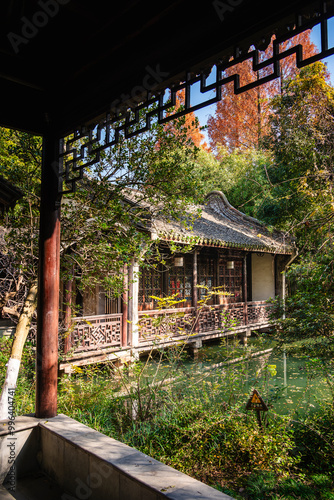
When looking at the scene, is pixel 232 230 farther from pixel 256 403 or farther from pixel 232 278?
pixel 256 403

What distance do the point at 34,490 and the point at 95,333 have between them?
462cm

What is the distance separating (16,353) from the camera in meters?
3.97

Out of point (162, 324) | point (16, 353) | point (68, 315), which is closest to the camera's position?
point (16, 353)

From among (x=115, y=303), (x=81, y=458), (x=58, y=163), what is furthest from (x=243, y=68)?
(x=81, y=458)

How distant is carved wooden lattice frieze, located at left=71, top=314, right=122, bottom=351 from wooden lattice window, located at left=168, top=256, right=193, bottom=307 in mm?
2665

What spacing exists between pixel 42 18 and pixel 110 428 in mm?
3328

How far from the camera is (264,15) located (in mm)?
1411

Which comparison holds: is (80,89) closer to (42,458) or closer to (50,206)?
(50,206)

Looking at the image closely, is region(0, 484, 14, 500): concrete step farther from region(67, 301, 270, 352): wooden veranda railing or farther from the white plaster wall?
the white plaster wall

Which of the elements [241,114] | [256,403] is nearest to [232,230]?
[256,403]

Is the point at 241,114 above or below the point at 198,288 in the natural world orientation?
above

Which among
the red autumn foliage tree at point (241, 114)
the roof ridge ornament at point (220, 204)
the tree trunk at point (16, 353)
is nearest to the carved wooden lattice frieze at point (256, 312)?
the roof ridge ornament at point (220, 204)

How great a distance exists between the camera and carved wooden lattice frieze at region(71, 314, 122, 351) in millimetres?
6379

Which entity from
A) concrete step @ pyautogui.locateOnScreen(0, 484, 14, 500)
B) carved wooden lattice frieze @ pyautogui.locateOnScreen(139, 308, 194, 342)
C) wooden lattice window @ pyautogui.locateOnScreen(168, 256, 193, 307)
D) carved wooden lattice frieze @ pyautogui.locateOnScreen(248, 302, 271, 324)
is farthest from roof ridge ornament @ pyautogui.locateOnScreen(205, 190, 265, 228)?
concrete step @ pyautogui.locateOnScreen(0, 484, 14, 500)
